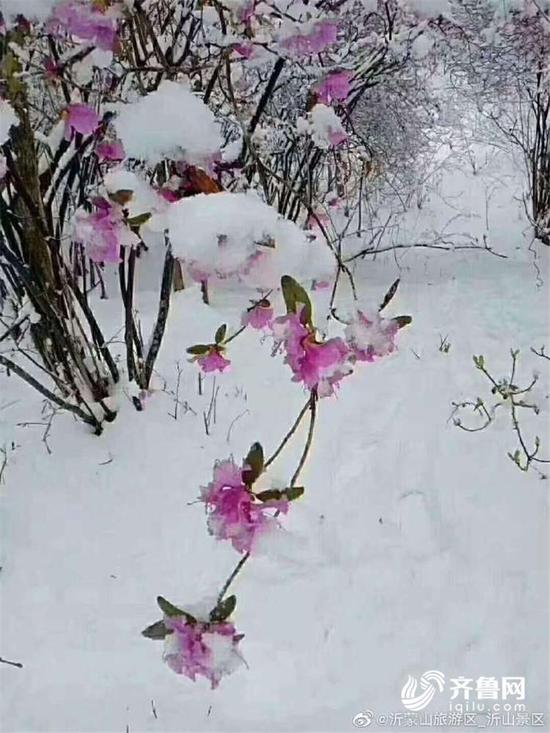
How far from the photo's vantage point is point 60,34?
1413mm

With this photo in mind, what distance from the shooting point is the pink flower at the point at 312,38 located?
5.08 feet

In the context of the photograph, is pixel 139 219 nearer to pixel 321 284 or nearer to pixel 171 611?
pixel 321 284

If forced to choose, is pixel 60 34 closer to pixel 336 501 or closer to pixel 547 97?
pixel 336 501

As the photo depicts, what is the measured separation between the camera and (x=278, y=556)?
185cm

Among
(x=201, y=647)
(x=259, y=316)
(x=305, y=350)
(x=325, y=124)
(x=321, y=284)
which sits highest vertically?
(x=325, y=124)

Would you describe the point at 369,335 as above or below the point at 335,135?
below

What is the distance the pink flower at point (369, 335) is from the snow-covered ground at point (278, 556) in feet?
1.12

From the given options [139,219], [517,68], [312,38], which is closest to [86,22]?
[139,219]

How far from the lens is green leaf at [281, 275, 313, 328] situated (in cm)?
92

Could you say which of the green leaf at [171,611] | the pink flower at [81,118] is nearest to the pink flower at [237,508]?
the green leaf at [171,611]

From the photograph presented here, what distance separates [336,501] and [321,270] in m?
1.23

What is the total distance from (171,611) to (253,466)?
0.74 ft

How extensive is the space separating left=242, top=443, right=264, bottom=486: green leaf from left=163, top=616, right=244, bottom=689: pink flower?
0.68 feet

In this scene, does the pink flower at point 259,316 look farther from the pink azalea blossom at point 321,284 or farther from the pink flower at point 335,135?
the pink flower at point 335,135
